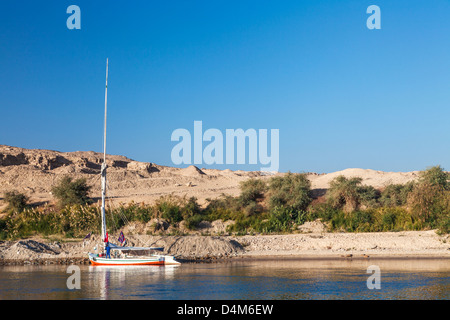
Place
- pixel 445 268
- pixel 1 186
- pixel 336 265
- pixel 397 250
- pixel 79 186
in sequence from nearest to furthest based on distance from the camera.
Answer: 1. pixel 445 268
2. pixel 336 265
3. pixel 397 250
4. pixel 79 186
5. pixel 1 186

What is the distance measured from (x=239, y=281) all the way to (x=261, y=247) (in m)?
11.8

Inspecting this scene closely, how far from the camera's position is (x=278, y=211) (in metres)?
42.3

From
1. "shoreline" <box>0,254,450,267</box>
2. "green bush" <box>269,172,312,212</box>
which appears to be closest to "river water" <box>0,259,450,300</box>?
"shoreline" <box>0,254,450,267</box>

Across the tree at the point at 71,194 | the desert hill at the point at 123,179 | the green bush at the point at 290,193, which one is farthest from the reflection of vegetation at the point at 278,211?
the desert hill at the point at 123,179

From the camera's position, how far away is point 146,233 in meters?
39.9

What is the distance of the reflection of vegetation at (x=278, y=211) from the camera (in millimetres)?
39656

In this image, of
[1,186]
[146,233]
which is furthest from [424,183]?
[1,186]

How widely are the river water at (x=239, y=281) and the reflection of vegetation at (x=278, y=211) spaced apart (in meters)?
7.34

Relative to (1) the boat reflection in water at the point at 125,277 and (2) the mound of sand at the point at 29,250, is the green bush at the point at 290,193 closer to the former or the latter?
(1) the boat reflection in water at the point at 125,277

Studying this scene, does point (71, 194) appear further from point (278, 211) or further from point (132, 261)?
point (278, 211)

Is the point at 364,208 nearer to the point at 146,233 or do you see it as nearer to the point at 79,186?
the point at 146,233

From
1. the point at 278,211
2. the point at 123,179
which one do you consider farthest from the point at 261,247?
the point at 123,179

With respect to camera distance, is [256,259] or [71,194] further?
[71,194]
